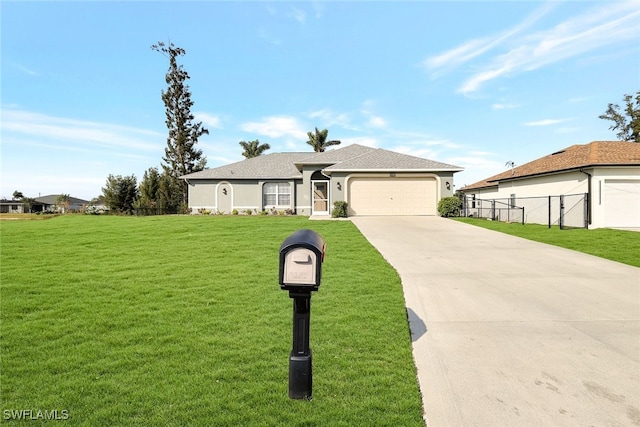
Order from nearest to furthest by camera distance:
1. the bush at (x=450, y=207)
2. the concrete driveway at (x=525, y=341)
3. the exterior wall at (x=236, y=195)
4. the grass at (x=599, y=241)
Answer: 1. the concrete driveway at (x=525, y=341)
2. the grass at (x=599, y=241)
3. the bush at (x=450, y=207)
4. the exterior wall at (x=236, y=195)

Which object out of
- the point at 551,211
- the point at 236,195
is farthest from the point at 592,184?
the point at 236,195

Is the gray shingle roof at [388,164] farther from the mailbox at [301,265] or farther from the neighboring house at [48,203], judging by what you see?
the neighboring house at [48,203]

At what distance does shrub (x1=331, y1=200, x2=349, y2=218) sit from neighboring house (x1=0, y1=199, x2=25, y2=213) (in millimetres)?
68705

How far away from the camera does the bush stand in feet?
63.6

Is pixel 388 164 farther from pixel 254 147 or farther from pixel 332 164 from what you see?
pixel 254 147

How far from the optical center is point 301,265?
7.73 ft

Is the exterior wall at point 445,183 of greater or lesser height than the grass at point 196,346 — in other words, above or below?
above

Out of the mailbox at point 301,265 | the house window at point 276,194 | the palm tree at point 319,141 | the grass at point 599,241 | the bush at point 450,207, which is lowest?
the grass at point 599,241

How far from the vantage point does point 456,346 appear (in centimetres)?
349

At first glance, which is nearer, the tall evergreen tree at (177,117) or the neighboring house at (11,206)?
the tall evergreen tree at (177,117)

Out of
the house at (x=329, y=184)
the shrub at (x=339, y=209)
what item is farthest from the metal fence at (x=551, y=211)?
the shrub at (x=339, y=209)

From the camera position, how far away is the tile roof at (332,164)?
2042 cm

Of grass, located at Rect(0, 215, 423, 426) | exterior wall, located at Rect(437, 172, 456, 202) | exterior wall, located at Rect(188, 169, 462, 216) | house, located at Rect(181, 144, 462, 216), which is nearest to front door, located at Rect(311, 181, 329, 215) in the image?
house, located at Rect(181, 144, 462, 216)

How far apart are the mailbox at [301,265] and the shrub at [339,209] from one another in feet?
A: 56.7
